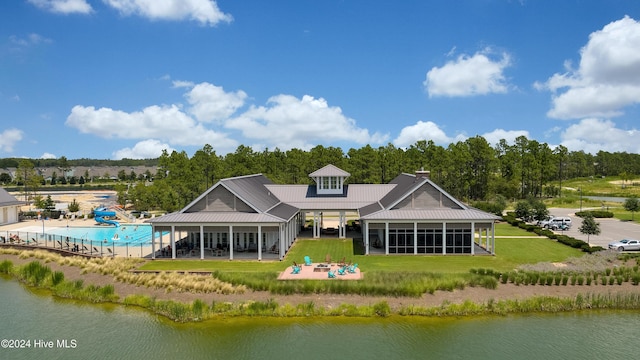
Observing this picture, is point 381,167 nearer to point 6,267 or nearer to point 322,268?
point 322,268

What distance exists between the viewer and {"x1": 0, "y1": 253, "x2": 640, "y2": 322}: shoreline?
79.4 ft

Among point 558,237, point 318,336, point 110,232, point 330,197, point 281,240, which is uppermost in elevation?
point 330,197

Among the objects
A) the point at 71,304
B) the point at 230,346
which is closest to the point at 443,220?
the point at 230,346

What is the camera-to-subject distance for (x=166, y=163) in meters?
77.2

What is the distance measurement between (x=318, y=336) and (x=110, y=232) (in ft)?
131

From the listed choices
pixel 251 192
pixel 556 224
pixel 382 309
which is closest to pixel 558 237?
pixel 556 224

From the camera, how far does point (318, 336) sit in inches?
843

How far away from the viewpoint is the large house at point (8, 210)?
58.8m

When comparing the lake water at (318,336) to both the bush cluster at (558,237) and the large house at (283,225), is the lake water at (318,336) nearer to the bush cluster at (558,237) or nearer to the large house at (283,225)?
the large house at (283,225)

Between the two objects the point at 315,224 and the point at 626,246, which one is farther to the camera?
the point at 315,224

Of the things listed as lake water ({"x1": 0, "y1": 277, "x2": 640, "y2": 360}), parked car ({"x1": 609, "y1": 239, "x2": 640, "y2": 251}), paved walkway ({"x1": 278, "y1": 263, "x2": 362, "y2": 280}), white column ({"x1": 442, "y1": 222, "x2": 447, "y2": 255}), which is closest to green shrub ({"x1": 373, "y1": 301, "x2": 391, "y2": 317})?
lake water ({"x1": 0, "y1": 277, "x2": 640, "y2": 360})

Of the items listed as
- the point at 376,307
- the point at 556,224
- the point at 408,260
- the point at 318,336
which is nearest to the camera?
the point at 318,336

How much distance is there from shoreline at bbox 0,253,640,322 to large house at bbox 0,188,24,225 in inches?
1627

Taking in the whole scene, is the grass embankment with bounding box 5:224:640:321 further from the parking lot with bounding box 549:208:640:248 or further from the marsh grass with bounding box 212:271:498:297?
the parking lot with bounding box 549:208:640:248
